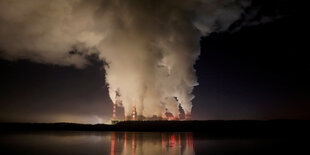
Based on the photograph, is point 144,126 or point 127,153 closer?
point 127,153

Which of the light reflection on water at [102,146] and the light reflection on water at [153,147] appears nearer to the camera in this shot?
the light reflection on water at [153,147]

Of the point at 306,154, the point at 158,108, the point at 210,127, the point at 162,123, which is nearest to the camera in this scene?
the point at 306,154

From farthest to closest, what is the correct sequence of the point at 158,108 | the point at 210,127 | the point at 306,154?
the point at 158,108 → the point at 210,127 → the point at 306,154

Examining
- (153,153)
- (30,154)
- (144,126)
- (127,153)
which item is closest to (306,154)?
(153,153)

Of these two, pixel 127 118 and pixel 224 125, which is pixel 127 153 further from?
pixel 127 118

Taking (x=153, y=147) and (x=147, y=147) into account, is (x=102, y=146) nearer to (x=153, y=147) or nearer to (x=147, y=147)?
(x=147, y=147)

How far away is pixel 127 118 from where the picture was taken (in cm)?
9300

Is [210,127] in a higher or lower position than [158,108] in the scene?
lower

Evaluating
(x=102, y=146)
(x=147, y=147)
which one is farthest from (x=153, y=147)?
(x=102, y=146)

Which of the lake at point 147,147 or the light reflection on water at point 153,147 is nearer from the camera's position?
the light reflection on water at point 153,147

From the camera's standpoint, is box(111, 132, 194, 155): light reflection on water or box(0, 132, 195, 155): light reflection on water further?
box(0, 132, 195, 155): light reflection on water

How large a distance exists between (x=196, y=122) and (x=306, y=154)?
60.9 meters

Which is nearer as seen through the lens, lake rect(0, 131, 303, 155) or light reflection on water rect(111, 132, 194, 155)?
light reflection on water rect(111, 132, 194, 155)

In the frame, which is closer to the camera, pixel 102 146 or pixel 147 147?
pixel 147 147
